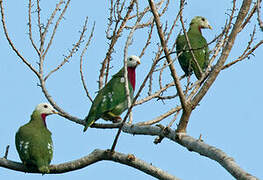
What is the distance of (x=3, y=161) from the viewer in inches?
180

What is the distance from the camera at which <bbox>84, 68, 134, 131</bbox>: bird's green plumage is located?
5895 millimetres

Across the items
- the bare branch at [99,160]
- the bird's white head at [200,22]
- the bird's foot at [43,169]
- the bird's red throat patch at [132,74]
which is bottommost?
the bare branch at [99,160]

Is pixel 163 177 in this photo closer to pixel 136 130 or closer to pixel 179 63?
pixel 136 130

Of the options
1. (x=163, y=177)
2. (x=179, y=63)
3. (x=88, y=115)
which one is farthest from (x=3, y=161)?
(x=179, y=63)

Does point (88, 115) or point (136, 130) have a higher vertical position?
point (88, 115)

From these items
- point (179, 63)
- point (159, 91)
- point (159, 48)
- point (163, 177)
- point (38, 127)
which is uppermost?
point (179, 63)

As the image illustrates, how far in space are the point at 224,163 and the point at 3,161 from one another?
2.36m

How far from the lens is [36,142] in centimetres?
557

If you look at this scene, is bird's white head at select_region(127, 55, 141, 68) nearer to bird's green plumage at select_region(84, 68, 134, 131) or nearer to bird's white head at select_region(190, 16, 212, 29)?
bird's green plumage at select_region(84, 68, 134, 131)

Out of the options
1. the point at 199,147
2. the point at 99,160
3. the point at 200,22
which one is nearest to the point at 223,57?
the point at 199,147

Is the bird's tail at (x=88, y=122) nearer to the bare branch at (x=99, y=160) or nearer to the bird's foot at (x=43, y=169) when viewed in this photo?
the bird's foot at (x=43, y=169)

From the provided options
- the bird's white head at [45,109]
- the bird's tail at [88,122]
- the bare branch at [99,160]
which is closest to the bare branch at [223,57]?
the bare branch at [99,160]

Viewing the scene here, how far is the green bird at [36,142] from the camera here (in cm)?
524

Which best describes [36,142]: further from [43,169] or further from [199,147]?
[199,147]
